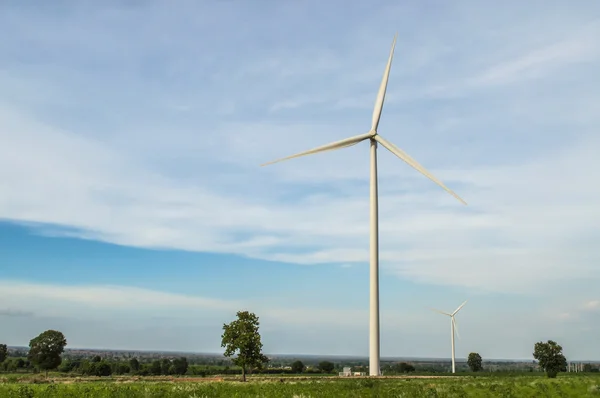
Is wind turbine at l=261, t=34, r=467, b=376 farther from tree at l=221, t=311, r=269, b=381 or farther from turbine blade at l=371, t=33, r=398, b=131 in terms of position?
tree at l=221, t=311, r=269, b=381

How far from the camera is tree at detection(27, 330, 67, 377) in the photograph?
121 meters

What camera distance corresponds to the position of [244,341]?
276ft

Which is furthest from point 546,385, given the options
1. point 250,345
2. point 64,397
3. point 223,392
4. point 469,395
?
point 250,345

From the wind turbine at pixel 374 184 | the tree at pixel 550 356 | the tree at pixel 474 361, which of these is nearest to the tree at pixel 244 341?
the wind turbine at pixel 374 184

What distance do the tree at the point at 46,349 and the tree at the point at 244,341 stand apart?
58.4 metres

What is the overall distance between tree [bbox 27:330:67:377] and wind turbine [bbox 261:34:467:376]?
262ft

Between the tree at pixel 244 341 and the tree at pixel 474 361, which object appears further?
the tree at pixel 474 361

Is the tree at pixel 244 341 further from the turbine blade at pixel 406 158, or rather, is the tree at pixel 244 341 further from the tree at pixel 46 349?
the tree at pixel 46 349

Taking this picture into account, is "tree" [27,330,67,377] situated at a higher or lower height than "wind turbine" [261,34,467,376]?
lower

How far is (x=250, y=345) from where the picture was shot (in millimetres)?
85125

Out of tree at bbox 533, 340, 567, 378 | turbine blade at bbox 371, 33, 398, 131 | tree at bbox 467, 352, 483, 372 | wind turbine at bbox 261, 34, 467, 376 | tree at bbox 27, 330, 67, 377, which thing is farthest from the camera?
tree at bbox 467, 352, 483, 372

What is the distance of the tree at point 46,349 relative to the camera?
12100cm

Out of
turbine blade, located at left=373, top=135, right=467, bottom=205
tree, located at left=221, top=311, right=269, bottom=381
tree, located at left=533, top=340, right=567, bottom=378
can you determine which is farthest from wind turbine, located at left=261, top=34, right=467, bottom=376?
tree, located at left=533, top=340, right=567, bottom=378

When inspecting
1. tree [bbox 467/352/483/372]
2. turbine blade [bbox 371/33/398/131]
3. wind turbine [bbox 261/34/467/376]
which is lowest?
tree [bbox 467/352/483/372]
